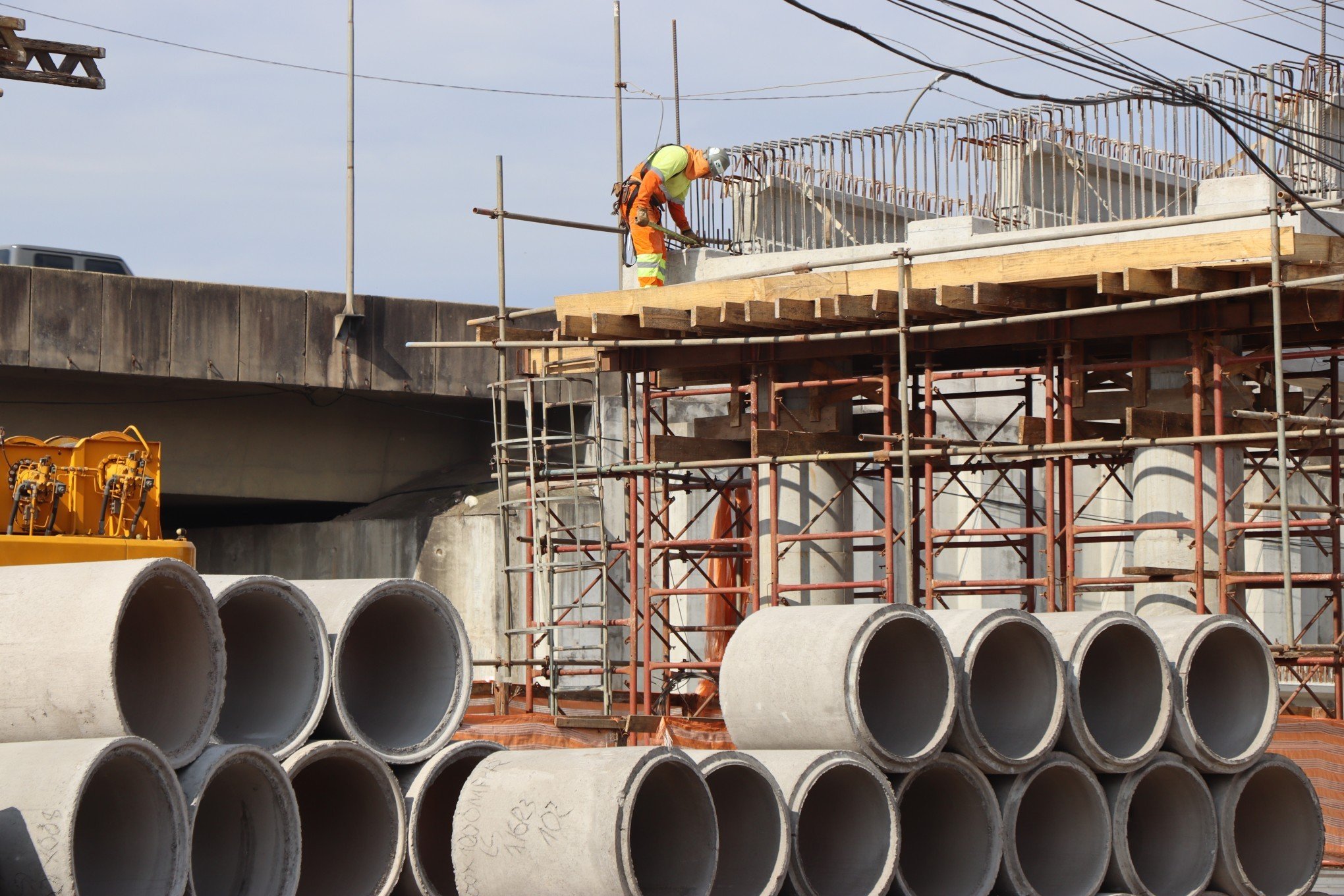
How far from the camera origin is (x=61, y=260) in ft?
90.6

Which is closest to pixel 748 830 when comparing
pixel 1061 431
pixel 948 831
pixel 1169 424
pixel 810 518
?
pixel 948 831

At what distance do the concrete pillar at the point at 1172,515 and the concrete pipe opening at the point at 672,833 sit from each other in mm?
7488

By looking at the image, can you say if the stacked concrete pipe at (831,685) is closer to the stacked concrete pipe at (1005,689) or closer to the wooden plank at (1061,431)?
the stacked concrete pipe at (1005,689)

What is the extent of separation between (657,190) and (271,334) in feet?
22.4

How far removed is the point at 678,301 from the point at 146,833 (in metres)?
11.3

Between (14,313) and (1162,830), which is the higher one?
(14,313)

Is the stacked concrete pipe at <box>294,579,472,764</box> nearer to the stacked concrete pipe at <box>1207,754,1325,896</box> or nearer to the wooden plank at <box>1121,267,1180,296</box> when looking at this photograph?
the stacked concrete pipe at <box>1207,754,1325,896</box>

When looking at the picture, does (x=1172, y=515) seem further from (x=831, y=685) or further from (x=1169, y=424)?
(x=831, y=685)

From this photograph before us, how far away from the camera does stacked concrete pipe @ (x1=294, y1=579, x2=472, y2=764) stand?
10.0m

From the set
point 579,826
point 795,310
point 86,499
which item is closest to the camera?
point 579,826

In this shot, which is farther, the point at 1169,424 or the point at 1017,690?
the point at 1169,424

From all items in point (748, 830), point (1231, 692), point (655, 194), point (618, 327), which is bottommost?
point (748, 830)

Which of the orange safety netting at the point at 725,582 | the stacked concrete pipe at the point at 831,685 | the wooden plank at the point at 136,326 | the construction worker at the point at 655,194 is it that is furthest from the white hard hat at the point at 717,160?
the stacked concrete pipe at the point at 831,685

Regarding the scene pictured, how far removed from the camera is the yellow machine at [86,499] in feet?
51.6
